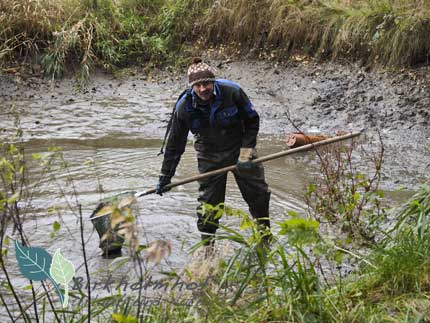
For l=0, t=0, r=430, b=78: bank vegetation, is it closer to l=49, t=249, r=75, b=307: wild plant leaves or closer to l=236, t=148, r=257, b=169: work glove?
l=236, t=148, r=257, b=169: work glove

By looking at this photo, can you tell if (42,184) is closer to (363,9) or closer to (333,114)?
(333,114)

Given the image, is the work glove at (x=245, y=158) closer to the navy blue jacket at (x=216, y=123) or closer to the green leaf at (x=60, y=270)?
the navy blue jacket at (x=216, y=123)

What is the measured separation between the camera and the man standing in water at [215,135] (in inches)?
225

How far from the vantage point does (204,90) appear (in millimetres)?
5566

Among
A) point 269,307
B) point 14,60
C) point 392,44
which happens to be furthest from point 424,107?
point 14,60

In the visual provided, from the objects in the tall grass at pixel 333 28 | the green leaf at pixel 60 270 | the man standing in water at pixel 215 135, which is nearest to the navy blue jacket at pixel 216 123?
the man standing in water at pixel 215 135

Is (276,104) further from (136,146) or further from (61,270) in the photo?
(61,270)

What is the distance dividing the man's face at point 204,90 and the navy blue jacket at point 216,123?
0.08 m

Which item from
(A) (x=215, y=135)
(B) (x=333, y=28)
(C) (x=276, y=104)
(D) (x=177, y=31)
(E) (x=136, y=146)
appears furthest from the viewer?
(D) (x=177, y=31)

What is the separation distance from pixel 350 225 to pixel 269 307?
1674mm

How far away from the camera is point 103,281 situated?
542 centimetres

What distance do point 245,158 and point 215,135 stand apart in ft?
1.14

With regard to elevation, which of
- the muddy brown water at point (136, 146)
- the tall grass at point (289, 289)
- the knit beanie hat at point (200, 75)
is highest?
the knit beanie hat at point (200, 75)
